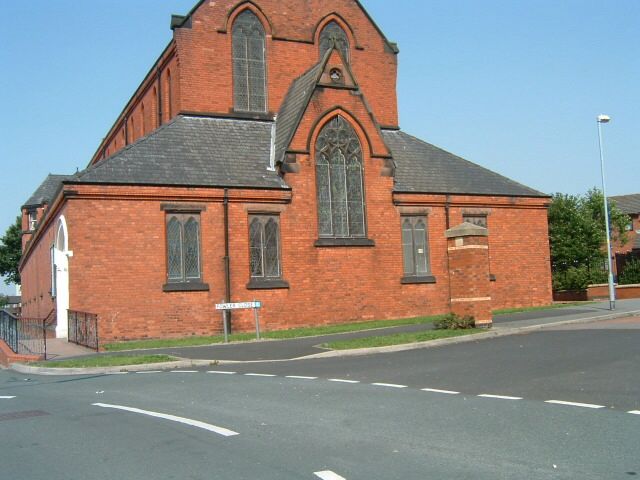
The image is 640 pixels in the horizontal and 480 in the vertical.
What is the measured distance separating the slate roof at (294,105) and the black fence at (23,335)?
10.2m

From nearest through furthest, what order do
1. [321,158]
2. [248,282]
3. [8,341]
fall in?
[8,341] < [248,282] < [321,158]

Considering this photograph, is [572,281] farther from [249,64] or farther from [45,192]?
[45,192]

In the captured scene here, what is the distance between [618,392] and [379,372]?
458cm

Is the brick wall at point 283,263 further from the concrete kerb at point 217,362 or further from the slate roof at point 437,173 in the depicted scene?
the concrete kerb at point 217,362

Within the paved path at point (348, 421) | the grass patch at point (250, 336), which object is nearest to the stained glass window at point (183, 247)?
the grass patch at point (250, 336)

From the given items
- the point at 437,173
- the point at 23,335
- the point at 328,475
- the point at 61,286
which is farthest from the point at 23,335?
the point at 328,475

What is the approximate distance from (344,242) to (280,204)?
2821 millimetres

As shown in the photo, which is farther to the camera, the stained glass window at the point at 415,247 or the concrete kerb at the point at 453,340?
the stained glass window at the point at 415,247

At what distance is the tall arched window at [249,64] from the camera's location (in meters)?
29.0

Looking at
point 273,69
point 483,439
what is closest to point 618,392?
point 483,439

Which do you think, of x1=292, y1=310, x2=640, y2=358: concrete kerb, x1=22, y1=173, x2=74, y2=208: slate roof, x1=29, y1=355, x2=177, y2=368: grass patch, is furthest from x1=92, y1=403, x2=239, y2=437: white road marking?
x1=22, y1=173, x2=74, y2=208: slate roof

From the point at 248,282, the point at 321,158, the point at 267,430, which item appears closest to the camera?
the point at 267,430

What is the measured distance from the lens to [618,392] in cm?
980

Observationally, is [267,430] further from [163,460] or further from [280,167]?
[280,167]
